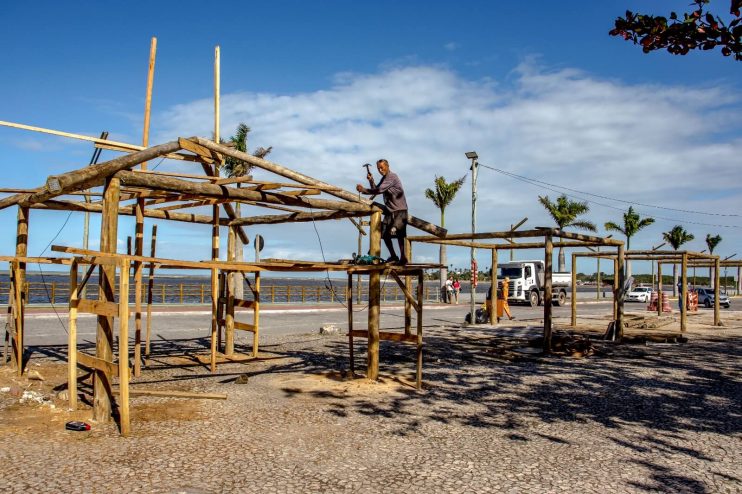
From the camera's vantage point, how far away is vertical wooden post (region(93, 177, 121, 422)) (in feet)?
22.8

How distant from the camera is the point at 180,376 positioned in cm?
996

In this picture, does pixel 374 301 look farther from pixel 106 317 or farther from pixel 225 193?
pixel 106 317

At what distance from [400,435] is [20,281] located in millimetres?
7648

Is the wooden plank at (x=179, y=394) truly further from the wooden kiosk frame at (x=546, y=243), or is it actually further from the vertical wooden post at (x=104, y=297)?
the wooden kiosk frame at (x=546, y=243)

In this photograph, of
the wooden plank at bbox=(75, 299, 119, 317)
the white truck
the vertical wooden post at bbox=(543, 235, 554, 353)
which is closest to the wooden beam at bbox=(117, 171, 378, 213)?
the wooden plank at bbox=(75, 299, 119, 317)

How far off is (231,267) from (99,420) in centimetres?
244

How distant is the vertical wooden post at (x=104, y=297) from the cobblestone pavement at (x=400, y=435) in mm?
417

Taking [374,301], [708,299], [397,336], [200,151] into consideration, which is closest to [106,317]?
[200,151]

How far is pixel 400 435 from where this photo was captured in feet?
21.4

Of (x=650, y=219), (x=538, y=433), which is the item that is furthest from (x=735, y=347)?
(x=650, y=219)

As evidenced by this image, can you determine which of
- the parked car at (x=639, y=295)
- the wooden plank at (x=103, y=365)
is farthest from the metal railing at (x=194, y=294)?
the parked car at (x=639, y=295)

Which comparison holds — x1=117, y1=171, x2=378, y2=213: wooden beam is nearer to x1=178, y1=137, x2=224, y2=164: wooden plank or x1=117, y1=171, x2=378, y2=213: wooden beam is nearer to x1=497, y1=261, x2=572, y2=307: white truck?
x1=178, y1=137, x2=224, y2=164: wooden plank

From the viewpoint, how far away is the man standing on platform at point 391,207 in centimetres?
975

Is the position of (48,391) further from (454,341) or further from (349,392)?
(454,341)
